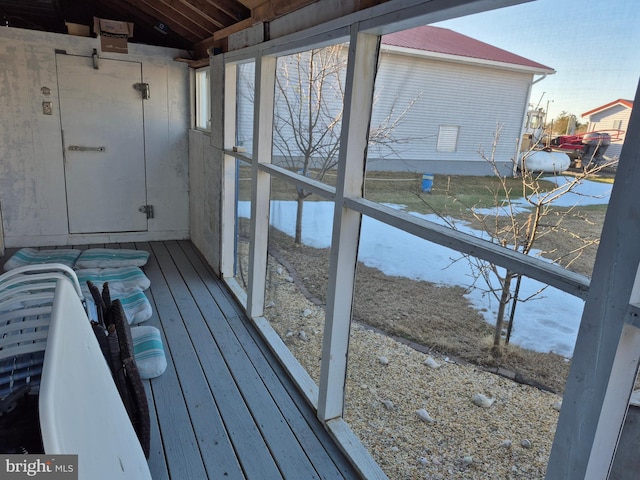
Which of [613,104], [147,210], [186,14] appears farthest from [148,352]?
[186,14]

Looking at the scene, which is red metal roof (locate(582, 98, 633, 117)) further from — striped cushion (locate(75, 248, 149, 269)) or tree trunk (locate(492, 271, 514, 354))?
striped cushion (locate(75, 248, 149, 269))

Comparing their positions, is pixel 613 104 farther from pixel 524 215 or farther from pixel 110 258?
pixel 110 258

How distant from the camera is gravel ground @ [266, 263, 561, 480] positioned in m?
2.09

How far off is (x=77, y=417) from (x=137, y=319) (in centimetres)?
239

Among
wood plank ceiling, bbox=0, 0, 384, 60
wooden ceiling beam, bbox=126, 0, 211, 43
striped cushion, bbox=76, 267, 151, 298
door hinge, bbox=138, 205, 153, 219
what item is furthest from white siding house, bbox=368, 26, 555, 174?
door hinge, bbox=138, 205, 153, 219

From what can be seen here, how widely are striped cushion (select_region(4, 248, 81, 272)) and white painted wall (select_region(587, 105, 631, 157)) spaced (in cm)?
424

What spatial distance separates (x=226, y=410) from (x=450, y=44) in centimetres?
203

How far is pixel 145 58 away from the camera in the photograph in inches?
188

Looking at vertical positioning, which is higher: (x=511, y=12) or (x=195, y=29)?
(x=195, y=29)

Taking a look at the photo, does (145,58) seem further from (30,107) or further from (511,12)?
(511,12)

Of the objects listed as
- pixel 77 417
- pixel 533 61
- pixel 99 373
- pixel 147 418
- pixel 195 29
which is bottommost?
pixel 147 418

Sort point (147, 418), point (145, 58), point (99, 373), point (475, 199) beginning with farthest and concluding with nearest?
point (145, 58) → point (147, 418) → point (475, 199) → point (99, 373)

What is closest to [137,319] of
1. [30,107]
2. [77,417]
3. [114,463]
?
[114,463]

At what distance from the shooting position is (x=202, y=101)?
4.91 m
